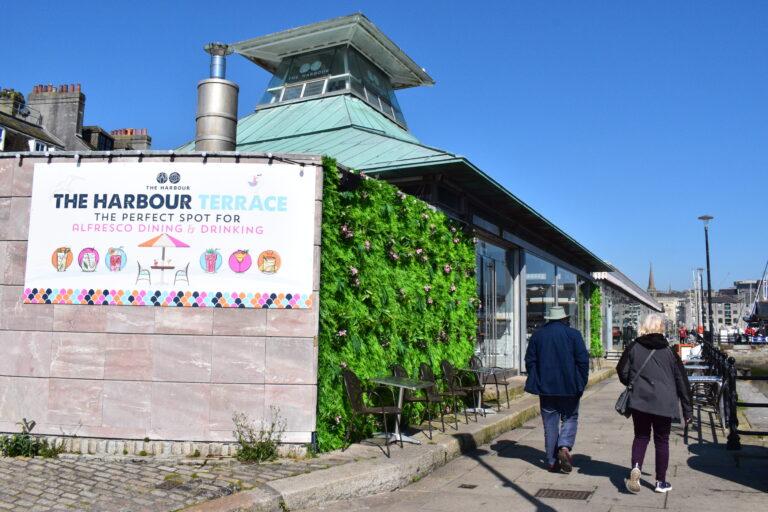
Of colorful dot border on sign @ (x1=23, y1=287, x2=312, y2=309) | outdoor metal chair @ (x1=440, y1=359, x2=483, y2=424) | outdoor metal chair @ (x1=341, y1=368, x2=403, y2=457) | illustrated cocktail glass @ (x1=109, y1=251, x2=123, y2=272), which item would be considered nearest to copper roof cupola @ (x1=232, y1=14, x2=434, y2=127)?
outdoor metal chair @ (x1=440, y1=359, x2=483, y2=424)

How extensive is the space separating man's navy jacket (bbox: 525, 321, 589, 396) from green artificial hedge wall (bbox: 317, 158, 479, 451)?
201cm

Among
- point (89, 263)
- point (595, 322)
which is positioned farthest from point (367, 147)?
point (595, 322)

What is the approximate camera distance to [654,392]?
646 centimetres

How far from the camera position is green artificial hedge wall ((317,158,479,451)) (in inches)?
304

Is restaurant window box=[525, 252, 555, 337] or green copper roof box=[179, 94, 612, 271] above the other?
green copper roof box=[179, 94, 612, 271]

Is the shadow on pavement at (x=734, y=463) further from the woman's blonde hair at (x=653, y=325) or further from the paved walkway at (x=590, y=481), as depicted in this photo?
the woman's blonde hair at (x=653, y=325)

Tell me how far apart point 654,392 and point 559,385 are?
1217 millimetres

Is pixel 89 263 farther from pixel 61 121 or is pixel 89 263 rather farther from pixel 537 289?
pixel 61 121

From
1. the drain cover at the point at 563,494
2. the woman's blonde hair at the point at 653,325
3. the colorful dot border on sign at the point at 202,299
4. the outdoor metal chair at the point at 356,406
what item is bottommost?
the drain cover at the point at 563,494

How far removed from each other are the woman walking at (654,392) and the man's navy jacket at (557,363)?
795mm

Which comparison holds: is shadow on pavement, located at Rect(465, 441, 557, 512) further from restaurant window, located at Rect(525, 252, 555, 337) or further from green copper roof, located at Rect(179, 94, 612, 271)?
restaurant window, located at Rect(525, 252, 555, 337)

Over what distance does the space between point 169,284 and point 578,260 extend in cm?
1916

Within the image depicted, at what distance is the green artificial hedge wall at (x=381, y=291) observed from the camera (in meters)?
7.73

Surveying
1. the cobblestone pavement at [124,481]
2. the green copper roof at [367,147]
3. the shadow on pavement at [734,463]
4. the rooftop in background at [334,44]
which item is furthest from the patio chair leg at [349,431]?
the rooftop in background at [334,44]
